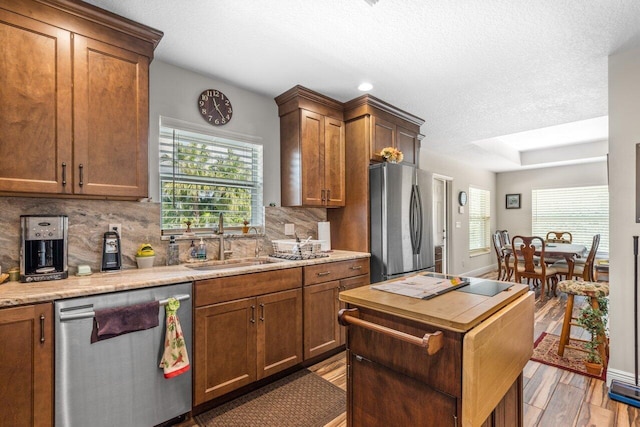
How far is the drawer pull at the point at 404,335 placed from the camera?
1.05 metres

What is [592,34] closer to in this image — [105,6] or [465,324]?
[465,324]

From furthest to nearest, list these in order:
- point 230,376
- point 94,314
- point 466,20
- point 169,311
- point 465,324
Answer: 1. point 230,376
2. point 466,20
3. point 169,311
4. point 94,314
5. point 465,324

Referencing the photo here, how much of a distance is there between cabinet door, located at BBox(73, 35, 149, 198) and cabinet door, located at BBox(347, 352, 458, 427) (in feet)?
5.84

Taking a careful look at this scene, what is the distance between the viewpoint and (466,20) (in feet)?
6.52

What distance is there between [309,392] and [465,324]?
167cm

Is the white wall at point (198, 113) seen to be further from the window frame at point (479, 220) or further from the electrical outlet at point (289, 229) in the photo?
the window frame at point (479, 220)

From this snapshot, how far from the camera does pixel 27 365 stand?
1.47 meters

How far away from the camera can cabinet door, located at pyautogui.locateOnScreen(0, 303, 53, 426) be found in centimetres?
142

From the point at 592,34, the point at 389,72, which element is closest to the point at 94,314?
the point at 389,72

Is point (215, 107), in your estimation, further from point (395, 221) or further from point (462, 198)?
point (462, 198)

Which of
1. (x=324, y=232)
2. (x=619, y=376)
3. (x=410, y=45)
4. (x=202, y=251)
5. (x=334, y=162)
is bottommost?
(x=619, y=376)

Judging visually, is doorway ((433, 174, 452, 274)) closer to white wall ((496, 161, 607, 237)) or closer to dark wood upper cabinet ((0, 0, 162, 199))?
white wall ((496, 161, 607, 237))

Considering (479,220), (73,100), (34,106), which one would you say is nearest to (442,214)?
(479,220)

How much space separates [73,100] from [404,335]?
2.22m
